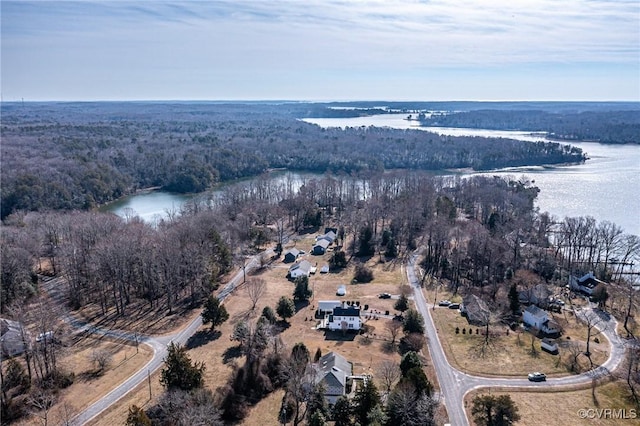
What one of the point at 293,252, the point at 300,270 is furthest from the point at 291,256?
the point at 300,270

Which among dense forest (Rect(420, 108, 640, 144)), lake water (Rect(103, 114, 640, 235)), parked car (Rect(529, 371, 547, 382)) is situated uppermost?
dense forest (Rect(420, 108, 640, 144))

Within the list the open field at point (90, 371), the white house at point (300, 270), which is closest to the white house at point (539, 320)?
the white house at point (300, 270)

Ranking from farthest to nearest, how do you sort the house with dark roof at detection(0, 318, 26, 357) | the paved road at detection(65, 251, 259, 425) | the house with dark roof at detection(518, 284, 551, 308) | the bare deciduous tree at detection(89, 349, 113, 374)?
the house with dark roof at detection(518, 284, 551, 308) < the house with dark roof at detection(0, 318, 26, 357) < the bare deciduous tree at detection(89, 349, 113, 374) < the paved road at detection(65, 251, 259, 425)

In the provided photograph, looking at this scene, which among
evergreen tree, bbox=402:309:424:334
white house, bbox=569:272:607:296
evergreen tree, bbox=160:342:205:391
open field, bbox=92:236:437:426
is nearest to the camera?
evergreen tree, bbox=160:342:205:391

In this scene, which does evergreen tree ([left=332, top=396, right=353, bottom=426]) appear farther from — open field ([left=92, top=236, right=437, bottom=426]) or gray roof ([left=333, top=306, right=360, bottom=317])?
gray roof ([left=333, top=306, right=360, bottom=317])

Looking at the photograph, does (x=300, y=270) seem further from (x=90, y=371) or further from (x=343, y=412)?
(x=343, y=412)

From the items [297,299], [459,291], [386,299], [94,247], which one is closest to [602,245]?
[459,291]

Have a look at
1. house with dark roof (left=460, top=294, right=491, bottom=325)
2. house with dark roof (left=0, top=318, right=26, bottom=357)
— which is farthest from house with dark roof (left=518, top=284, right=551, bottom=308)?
house with dark roof (left=0, top=318, right=26, bottom=357)

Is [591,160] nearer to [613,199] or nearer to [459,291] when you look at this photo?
[613,199]
